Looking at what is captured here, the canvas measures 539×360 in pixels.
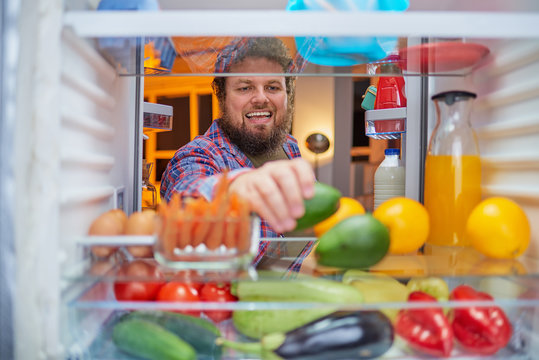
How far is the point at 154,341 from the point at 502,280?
0.56 meters

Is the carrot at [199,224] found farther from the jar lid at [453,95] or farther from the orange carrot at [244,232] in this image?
the jar lid at [453,95]

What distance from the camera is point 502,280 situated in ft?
2.23

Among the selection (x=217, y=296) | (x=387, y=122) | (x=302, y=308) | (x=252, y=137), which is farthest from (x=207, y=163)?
(x=302, y=308)

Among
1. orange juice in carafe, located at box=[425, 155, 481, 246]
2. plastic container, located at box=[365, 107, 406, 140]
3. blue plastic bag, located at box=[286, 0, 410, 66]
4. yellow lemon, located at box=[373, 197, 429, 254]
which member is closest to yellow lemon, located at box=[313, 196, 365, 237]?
yellow lemon, located at box=[373, 197, 429, 254]

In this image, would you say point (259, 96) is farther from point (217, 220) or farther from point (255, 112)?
point (217, 220)

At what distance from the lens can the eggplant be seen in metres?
0.63

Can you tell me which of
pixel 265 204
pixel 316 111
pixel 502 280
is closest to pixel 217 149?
pixel 265 204

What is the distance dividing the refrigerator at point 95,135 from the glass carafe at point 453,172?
0.06 m

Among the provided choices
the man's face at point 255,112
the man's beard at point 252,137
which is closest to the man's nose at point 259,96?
the man's face at point 255,112

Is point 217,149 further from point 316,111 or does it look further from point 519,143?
point 316,111

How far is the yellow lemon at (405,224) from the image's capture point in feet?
2.33

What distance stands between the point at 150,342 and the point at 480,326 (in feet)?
1.68

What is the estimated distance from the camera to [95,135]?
2.58 ft

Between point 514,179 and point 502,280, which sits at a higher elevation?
point 514,179
